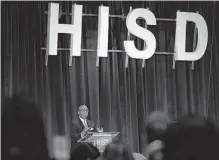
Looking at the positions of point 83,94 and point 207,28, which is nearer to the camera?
point 83,94

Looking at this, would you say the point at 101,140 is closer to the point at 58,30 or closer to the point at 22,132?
the point at 22,132

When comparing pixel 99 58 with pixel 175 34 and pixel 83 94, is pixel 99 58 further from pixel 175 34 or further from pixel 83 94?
A: pixel 175 34

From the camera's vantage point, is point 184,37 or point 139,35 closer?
point 139,35

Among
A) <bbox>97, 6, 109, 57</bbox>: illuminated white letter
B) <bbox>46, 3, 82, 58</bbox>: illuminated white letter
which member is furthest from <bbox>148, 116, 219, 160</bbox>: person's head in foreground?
<bbox>46, 3, 82, 58</bbox>: illuminated white letter

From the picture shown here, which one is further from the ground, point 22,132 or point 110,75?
point 110,75

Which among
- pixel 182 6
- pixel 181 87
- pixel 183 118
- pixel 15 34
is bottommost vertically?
pixel 183 118

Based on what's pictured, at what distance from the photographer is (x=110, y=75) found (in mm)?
5289

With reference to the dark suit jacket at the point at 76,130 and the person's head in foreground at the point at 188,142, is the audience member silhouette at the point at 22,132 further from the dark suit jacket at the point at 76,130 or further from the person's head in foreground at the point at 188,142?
the person's head in foreground at the point at 188,142

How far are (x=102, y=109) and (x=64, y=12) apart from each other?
111 centimetres

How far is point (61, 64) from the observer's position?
5184 millimetres

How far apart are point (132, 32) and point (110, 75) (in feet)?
1.70

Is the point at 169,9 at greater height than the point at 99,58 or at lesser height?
greater

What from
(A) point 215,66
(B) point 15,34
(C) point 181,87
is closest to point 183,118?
(C) point 181,87

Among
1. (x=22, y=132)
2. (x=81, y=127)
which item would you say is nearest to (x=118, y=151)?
(x=81, y=127)
